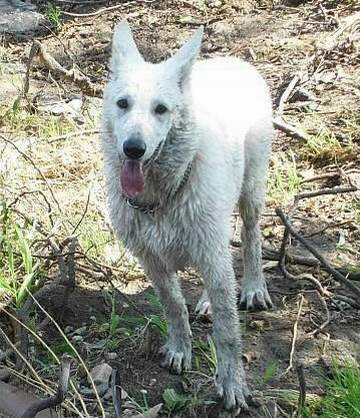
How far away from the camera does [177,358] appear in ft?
13.6

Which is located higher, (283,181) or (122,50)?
(122,50)

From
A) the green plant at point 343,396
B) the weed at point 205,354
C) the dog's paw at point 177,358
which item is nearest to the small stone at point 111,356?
the dog's paw at point 177,358

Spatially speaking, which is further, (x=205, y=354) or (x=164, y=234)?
(x=205, y=354)

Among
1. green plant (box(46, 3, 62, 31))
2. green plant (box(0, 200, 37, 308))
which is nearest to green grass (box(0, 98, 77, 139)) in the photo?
green plant (box(0, 200, 37, 308))

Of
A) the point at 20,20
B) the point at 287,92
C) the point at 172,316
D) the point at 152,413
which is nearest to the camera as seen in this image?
the point at 152,413

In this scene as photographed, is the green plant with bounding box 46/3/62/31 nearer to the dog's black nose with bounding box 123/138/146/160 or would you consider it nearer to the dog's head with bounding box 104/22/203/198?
the dog's head with bounding box 104/22/203/198

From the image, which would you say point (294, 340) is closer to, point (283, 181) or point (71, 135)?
point (283, 181)

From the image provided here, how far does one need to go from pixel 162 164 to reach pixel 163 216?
0.25 meters

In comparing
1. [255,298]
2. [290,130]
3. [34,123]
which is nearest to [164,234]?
[255,298]

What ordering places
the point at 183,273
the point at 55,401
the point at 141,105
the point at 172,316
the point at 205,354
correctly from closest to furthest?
the point at 55,401 → the point at 141,105 → the point at 172,316 → the point at 205,354 → the point at 183,273

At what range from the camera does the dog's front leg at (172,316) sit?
4.04 metres

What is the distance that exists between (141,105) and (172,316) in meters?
1.11

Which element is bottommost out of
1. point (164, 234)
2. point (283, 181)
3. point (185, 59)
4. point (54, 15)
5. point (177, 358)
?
point (177, 358)

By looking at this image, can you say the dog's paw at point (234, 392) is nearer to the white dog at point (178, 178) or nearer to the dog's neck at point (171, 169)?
the white dog at point (178, 178)
